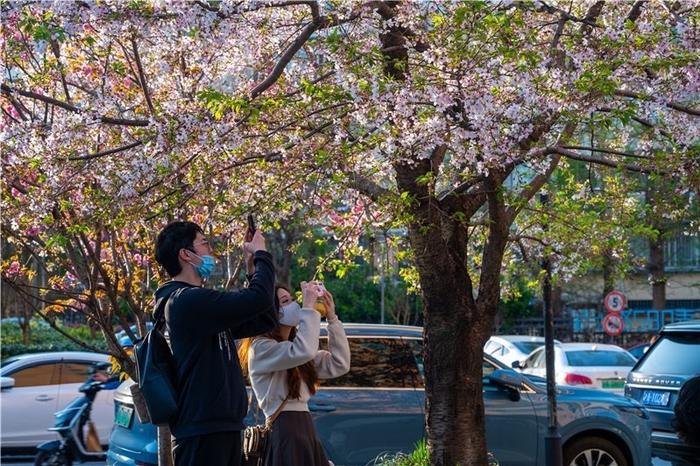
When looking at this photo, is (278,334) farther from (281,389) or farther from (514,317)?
(514,317)

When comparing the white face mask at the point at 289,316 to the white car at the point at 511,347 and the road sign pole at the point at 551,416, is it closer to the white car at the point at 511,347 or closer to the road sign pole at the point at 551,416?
the road sign pole at the point at 551,416

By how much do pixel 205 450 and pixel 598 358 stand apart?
16073 millimetres

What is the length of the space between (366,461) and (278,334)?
3.65 m

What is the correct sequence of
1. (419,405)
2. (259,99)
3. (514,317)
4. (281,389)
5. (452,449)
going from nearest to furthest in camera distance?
1. (281,389)
2. (259,99)
3. (452,449)
4. (419,405)
5. (514,317)

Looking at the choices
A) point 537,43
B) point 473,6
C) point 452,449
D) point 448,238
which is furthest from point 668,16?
point 452,449

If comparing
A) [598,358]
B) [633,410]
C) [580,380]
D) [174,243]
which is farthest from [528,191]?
[598,358]

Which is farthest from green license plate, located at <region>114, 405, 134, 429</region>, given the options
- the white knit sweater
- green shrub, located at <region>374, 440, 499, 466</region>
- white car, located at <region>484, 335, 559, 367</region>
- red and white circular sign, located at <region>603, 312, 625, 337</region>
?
red and white circular sign, located at <region>603, 312, 625, 337</region>

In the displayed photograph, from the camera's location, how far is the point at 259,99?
745 cm

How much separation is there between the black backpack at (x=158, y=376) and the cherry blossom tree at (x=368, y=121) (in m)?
2.18

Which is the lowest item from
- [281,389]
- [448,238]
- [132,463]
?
[132,463]

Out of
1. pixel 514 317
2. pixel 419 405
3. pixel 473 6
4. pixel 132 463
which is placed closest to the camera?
pixel 473 6

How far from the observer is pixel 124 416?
927cm

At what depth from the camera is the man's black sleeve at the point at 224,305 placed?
490 centimetres

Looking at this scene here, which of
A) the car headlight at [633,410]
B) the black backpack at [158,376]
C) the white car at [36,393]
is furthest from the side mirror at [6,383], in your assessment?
the black backpack at [158,376]
